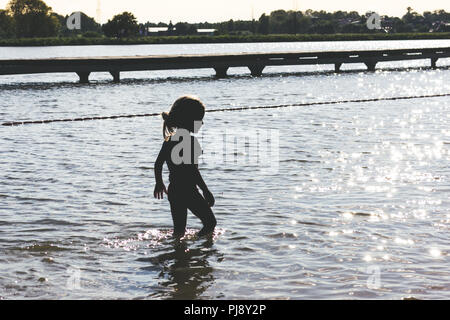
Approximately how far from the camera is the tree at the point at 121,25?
16712 centimetres

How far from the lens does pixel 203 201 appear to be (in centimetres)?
705

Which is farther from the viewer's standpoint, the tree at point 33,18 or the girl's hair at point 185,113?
the tree at point 33,18

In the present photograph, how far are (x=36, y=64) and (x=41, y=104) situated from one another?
11.6 m

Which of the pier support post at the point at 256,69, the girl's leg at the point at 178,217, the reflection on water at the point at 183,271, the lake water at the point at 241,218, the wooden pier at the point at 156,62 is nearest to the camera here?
the reflection on water at the point at 183,271

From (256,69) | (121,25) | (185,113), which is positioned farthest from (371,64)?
(121,25)

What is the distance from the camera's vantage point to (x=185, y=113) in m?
6.59

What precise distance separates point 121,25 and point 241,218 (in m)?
166

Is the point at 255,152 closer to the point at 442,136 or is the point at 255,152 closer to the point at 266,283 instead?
the point at 442,136

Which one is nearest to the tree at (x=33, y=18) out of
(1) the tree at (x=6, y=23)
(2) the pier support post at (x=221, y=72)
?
(1) the tree at (x=6, y=23)

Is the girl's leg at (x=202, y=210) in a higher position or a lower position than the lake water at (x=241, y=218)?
higher

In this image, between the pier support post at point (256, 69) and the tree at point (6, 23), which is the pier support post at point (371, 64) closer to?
the pier support post at point (256, 69)

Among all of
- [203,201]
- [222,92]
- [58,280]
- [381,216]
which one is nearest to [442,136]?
[381,216]

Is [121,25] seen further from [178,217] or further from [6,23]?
[178,217]

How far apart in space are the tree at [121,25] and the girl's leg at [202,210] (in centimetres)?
16296
